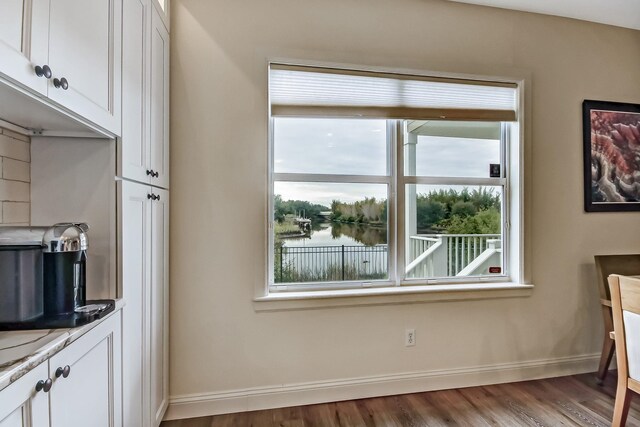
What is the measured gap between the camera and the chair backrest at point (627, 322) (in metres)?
1.54

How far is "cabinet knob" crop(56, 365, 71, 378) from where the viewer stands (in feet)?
2.98

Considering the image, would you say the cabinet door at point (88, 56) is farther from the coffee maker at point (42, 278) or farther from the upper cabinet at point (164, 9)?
the upper cabinet at point (164, 9)

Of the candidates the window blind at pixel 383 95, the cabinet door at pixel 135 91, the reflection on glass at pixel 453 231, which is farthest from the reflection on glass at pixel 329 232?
the cabinet door at pixel 135 91

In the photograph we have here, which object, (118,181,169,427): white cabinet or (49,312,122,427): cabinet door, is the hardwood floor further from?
(49,312,122,427): cabinet door

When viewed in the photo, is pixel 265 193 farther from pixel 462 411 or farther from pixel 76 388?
pixel 462 411

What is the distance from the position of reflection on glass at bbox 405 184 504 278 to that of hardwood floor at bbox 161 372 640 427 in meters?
0.82

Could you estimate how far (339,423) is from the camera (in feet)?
6.36

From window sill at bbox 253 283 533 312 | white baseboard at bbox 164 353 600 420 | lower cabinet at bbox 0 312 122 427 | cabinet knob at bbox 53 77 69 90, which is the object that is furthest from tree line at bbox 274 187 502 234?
cabinet knob at bbox 53 77 69 90

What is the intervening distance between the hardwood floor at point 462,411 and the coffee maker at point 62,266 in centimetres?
127

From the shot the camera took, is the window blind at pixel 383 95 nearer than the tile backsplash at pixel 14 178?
No

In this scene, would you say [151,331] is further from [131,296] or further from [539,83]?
[539,83]

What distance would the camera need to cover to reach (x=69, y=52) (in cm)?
99

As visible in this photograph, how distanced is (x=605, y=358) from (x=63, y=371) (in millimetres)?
3236

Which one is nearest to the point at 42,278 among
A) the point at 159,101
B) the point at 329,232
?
the point at 159,101
